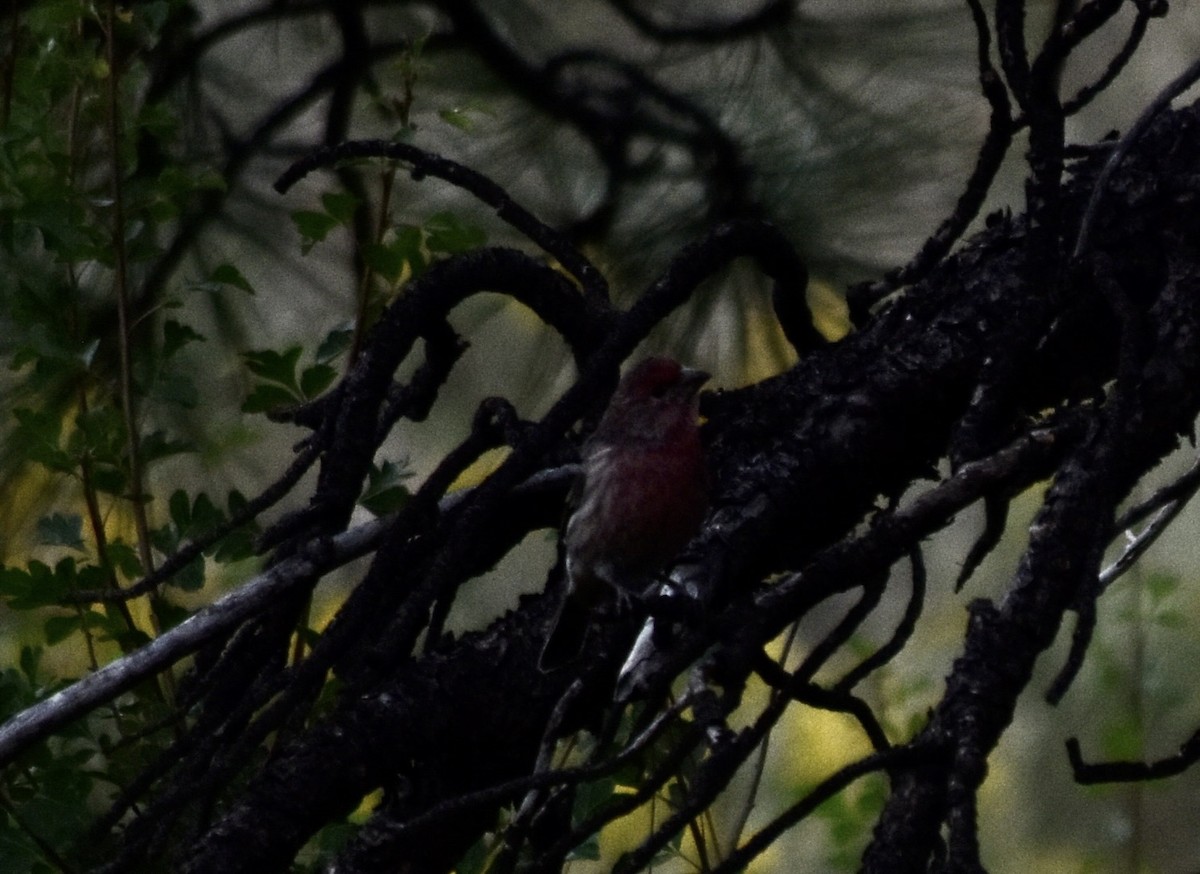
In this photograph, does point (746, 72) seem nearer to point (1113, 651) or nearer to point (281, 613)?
point (281, 613)

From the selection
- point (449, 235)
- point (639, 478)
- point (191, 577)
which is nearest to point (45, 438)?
point (191, 577)

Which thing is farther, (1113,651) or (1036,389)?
(1113,651)

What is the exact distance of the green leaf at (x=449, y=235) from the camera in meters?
1.69

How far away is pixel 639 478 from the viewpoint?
1.70 meters

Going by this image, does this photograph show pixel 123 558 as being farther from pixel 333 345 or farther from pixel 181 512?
pixel 333 345

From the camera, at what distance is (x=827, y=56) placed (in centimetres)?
183

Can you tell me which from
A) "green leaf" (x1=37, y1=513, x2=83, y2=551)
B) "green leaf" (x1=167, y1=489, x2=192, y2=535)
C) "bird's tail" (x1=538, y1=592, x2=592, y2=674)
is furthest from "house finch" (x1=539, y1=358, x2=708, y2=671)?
"green leaf" (x1=37, y1=513, x2=83, y2=551)

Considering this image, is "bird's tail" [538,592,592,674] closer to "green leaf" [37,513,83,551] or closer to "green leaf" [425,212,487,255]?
"green leaf" [425,212,487,255]

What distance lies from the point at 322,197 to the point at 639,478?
41 cm

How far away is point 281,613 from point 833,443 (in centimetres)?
45

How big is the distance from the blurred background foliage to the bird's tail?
0.28m

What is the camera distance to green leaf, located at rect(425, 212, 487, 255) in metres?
1.69

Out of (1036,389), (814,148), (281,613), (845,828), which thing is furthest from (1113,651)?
(281,613)

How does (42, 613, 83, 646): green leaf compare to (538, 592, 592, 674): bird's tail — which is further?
(42, 613, 83, 646): green leaf
